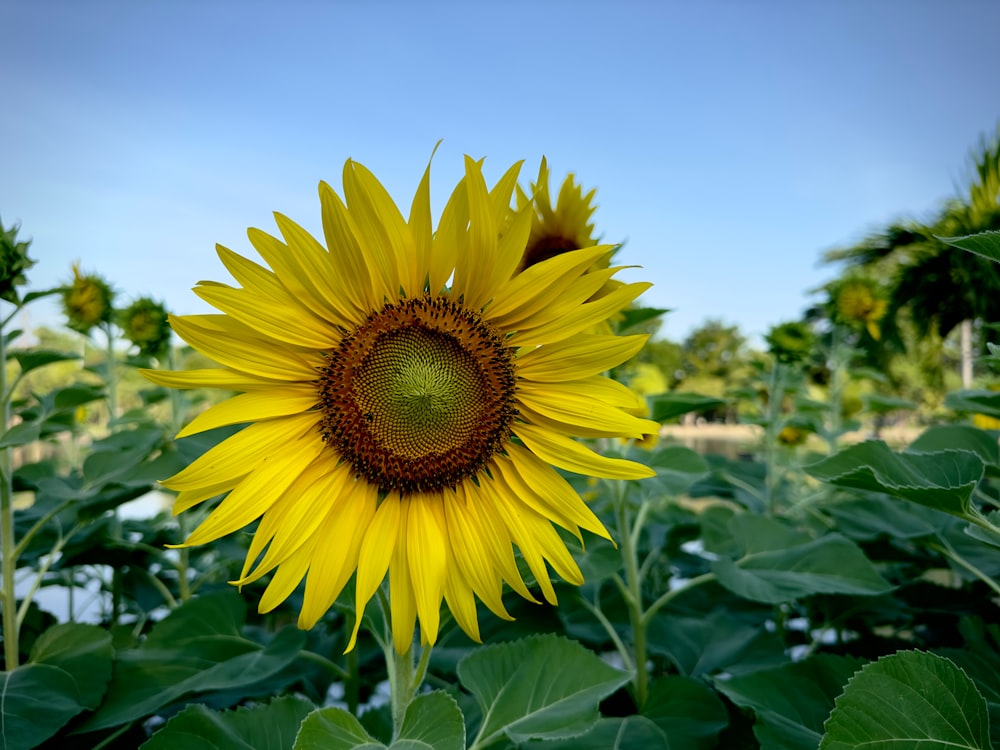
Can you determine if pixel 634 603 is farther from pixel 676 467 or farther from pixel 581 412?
pixel 581 412

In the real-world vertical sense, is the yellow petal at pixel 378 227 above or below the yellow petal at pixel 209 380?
above

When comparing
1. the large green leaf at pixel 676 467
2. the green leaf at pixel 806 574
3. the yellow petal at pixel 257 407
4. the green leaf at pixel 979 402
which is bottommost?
the green leaf at pixel 806 574

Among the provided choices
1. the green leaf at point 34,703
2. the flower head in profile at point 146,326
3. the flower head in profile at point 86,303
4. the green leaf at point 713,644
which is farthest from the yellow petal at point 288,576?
the flower head in profile at point 86,303

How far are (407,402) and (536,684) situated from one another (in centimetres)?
52

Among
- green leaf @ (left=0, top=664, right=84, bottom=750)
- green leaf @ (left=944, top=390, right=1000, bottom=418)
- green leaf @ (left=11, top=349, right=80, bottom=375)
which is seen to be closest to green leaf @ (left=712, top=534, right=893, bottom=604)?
green leaf @ (left=944, top=390, right=1000, bottom=418)

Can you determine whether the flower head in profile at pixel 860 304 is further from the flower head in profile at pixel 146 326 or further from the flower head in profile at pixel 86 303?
the flower head in profile at pixel 86 303

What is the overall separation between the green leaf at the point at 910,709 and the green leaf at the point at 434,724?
471mm

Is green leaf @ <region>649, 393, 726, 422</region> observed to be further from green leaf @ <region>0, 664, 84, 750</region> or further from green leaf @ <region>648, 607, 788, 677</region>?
green leaf @ <region>0, 664, 84, 750</region>

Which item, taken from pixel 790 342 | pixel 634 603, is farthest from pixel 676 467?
pixel 790 342

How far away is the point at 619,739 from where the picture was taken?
3.89 feet

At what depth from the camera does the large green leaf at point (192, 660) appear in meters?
1.15

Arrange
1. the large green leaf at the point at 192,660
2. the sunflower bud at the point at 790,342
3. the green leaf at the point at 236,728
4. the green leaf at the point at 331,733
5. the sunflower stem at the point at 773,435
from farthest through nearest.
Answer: the sunflower bud at the point at 790,342 < the sunflower stem at the point at 773,435 < the large green leaf at the point at 192,660 < the green leaf at the point at 236,728 < the green leaf at the point at 331,733

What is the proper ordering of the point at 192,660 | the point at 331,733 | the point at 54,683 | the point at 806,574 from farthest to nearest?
the point at 806,574 < the point at 192,660 < the point at 54,683 < the point at 331,733

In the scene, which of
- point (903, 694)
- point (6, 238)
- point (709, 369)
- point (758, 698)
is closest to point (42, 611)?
point (6, 238)
